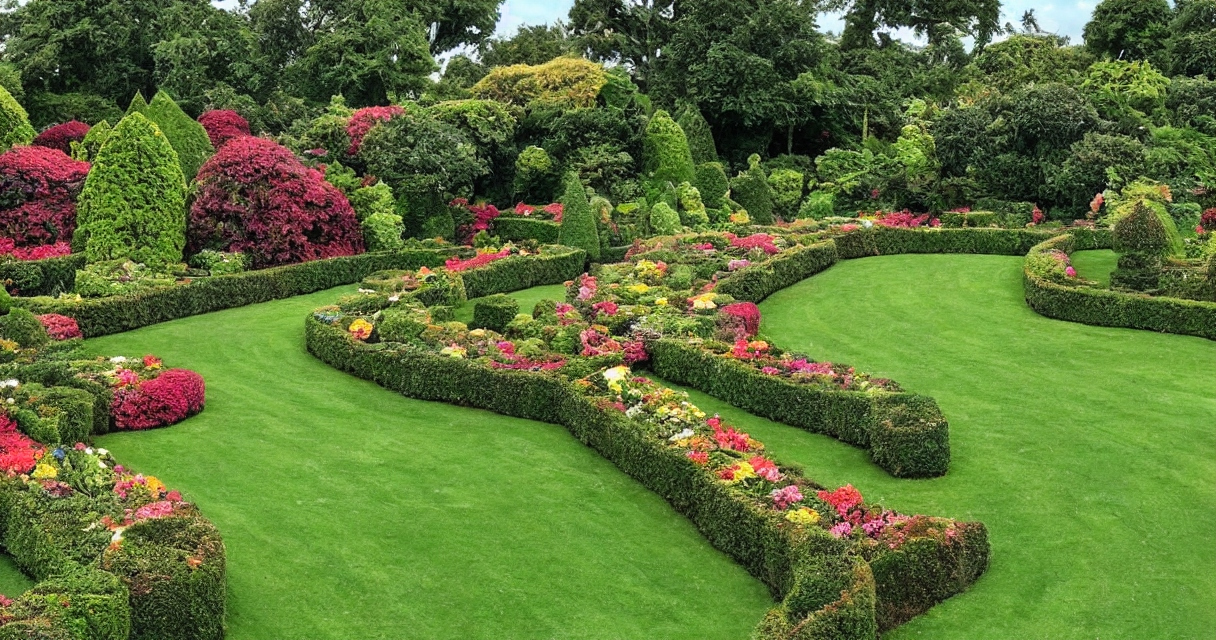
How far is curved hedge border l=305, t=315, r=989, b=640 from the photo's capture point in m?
11.6

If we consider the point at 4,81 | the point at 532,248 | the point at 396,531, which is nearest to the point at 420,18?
the point at 4,81

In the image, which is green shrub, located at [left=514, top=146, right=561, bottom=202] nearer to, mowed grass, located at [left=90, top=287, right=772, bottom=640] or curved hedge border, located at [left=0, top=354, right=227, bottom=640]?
mowed grass, located at [left=90, top=287, right=772, bottom=640]

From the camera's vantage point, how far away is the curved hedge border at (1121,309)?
73.7ft

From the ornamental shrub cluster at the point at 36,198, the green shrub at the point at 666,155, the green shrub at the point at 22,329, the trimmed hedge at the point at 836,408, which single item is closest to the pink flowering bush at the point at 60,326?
the green shrub at the point at 22,329

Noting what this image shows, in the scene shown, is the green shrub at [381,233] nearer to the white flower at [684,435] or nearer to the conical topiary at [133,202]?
the conical topiary at [133,202]

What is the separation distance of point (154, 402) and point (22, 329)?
3626 mm

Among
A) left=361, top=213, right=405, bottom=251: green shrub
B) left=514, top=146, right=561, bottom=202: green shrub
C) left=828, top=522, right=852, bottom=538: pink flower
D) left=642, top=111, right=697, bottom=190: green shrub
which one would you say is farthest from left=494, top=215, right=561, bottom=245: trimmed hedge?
left=828, top=522, right=852, bottom=538: pink flower

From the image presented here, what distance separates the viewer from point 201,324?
81.7 feet

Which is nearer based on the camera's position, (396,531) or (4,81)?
(396,531)

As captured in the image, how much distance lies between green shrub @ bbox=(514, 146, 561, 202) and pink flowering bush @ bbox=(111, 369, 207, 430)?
20.5 m

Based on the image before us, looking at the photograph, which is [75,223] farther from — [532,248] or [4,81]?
[4,81]

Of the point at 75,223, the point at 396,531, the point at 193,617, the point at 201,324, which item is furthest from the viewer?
the point at 75,223

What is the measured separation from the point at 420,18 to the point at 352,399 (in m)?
32.7

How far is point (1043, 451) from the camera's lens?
17000 mm
